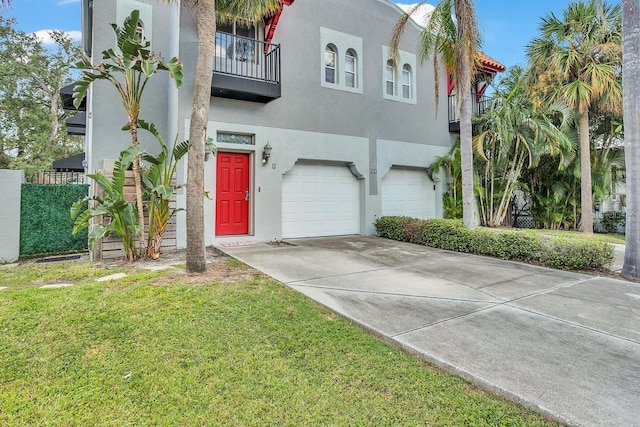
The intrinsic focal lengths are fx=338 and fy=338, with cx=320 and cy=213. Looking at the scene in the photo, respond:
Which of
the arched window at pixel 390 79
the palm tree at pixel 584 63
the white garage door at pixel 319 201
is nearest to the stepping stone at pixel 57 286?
the white garage door at pixel 319 201

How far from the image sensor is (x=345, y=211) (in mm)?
11195

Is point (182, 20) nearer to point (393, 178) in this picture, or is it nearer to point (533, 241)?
point (393, 178)

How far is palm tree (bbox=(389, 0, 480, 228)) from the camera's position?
25.1 ft

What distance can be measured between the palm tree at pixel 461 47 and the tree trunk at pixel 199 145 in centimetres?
503

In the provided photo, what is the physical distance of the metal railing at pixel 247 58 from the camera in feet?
29.9

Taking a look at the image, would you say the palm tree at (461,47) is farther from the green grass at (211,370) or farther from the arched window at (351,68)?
the green grass at (211,370)

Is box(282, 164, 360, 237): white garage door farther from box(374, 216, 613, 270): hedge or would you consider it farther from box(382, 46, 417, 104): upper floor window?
box(382, 46, 417, 104): upper floor window

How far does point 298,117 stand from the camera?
9961mm

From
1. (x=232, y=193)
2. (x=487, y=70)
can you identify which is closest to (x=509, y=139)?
(x=487, y=70)

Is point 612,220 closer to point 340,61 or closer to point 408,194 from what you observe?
point 408,194

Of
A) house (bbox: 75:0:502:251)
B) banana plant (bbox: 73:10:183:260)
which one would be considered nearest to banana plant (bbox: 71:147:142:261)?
banana plant (bbox: 73:10:183:260)

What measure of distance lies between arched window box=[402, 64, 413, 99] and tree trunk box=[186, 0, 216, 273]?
8316 millimetres

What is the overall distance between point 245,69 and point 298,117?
195 centimetres

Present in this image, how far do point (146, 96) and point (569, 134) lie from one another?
43.2 ft
